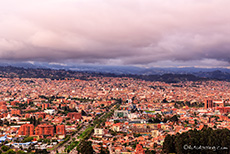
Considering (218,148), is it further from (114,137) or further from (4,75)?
(4,75)

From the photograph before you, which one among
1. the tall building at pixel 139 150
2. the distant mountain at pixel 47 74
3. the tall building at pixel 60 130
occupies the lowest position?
the tall building at pixel 60 130

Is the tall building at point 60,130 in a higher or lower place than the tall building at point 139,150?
lower

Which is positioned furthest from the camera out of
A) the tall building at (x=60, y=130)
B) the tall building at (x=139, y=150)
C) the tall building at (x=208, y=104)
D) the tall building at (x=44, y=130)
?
the tall building at (x=208, y=104)

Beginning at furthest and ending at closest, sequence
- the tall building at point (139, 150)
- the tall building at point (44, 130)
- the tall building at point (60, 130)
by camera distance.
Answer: the tall building at point (60, 130)
the tall building at point (44, 130)
the tall building at point (139, 150)

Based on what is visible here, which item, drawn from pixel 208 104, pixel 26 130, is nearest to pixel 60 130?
pixel 26 130

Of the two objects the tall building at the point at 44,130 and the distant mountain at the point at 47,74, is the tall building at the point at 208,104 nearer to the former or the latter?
the tall building at the point at 44,130

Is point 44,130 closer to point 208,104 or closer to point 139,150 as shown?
point 139,150

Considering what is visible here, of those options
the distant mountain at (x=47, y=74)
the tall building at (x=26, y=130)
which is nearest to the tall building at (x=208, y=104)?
the tall building at (x=26, y=130)

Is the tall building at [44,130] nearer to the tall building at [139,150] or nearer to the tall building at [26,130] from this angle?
the tall building at [26,130]

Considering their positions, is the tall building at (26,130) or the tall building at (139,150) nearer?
the tall building at (139,150)

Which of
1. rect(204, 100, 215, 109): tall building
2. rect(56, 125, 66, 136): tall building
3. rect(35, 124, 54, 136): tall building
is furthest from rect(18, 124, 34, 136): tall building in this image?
rect(204, 100, 215, 109): tall building

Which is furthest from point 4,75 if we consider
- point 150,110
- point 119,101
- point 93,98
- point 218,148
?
point 218,148

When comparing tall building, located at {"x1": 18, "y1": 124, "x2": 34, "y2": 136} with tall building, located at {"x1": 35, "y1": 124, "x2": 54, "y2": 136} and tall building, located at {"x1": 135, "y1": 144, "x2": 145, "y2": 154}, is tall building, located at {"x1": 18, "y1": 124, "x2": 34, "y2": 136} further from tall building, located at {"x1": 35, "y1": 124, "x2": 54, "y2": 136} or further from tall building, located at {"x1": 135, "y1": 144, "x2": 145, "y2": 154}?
tall building, located at {"x1": 135, "y1": 144, "x2": 145, "y2": 154}
